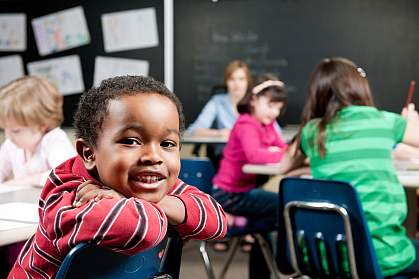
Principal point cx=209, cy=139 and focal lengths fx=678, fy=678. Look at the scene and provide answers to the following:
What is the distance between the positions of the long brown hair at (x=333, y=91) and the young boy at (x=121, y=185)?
1301 mm

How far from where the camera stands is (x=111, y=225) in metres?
1.00

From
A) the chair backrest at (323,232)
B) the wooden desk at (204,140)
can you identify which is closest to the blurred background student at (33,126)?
the chair backrest at (323,232)

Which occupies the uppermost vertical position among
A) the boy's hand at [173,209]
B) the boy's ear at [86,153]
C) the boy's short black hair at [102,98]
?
the boy's short black hair at [102,98]

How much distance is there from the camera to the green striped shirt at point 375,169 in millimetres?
2279

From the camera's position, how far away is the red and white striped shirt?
101 cm

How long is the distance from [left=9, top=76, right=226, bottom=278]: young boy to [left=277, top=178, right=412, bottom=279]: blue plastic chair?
101cm

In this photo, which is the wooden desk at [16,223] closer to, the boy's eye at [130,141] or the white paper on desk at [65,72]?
the boy's eye at [130,141]

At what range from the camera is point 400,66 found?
5438 mm

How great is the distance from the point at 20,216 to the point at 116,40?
4.61 m

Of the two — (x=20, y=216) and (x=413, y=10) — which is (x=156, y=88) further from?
(x=413, y=10)

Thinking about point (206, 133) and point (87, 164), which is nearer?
point (87, 164)

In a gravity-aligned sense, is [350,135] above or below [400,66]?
above

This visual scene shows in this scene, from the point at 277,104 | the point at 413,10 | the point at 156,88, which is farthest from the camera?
the point at 413,10

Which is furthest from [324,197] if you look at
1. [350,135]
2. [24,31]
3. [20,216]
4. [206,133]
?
[24,31]
